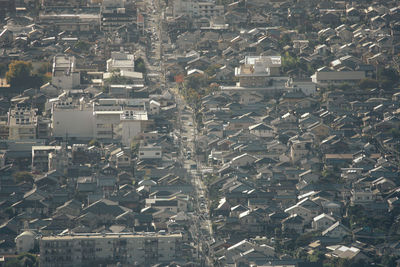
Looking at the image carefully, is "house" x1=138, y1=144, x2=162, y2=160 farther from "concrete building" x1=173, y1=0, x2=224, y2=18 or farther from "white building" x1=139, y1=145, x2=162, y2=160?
"concrete building" x1=173, y1=0, x2=224, y2=18

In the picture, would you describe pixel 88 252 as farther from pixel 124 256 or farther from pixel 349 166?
pixel 349 166

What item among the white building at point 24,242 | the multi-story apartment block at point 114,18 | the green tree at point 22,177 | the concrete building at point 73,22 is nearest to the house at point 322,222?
the white building at point 24,242

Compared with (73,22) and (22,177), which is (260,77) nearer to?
(73,22)

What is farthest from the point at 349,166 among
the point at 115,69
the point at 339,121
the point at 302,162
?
the point at 115,69

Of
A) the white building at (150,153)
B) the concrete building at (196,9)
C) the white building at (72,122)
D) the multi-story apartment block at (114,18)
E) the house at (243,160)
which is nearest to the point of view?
the white building at (150,153)

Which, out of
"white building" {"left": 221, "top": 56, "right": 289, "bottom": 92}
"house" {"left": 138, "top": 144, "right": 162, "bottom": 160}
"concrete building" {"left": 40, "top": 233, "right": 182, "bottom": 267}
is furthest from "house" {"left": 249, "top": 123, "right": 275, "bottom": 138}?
"concrete building" {"left": 40, "top": 233, "right": 182, "bottom": 267}

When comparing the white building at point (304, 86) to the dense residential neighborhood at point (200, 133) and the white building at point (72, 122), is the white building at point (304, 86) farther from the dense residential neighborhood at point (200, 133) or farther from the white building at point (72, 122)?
the white building at point (72, 122)

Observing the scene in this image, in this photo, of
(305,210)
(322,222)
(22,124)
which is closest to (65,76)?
(22,124)
